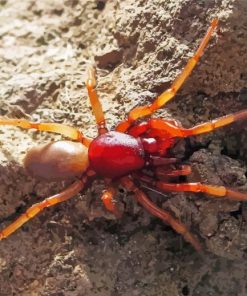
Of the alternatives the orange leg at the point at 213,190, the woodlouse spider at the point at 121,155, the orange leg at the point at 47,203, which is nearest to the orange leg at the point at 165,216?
the woodlouse spider at the point at 121,155

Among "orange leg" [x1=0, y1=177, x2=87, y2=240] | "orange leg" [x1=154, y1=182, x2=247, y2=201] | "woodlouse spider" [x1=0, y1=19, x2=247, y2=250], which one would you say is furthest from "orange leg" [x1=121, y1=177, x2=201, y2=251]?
"orange leg" [x1=0, y1=177, x2=87, y2=240]

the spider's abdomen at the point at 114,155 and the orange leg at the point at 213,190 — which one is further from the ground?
the spider's abdomen at the point at 114,155

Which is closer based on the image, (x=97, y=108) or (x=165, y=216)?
(x=165, y=216)

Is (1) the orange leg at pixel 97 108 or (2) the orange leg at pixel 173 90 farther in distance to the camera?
(1) the orange leg at pixel 97 108

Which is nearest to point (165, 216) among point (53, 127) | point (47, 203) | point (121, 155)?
point (121, 155)

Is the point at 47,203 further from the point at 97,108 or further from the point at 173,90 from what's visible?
the point at 173,90

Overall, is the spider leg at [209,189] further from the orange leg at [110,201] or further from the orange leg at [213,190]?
the orange leg at [110,201]

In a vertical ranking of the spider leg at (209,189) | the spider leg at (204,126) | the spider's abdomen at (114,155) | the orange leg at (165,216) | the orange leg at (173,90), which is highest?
the orange leg at (173,90)
